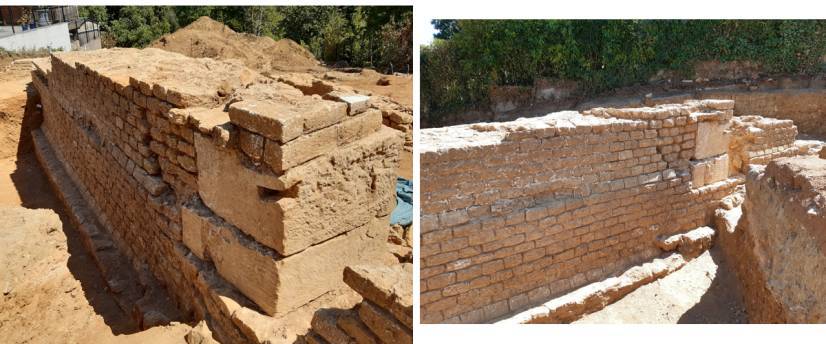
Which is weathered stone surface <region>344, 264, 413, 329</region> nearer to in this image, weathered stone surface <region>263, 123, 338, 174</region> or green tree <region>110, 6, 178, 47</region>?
weathered stone surface <region>263, 123, 338, 174</region>

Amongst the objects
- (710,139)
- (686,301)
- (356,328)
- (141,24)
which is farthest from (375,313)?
(141,24)

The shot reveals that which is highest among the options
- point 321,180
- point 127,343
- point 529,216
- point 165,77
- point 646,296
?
point 165,77

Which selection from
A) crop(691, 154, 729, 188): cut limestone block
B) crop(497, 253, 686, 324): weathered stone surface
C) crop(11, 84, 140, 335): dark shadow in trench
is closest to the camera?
crop(11, 84, 140, 335): dark shadow in trench

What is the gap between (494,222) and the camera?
543cm

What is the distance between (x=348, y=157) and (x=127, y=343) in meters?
2.23

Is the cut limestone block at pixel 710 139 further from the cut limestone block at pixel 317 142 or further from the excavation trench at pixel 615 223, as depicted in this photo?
the cut limestone block at pixel 317 142

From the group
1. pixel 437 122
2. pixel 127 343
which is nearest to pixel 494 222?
pixel 127 343

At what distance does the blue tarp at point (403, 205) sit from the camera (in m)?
6.20

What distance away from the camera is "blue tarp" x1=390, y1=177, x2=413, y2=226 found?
6.20 m

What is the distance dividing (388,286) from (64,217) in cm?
650

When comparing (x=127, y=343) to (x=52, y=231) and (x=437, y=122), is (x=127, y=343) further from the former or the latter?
(x=437, y=122)

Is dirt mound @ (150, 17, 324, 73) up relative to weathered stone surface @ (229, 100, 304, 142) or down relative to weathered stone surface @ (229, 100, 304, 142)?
down

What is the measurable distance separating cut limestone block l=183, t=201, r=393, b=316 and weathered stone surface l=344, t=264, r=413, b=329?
70cm

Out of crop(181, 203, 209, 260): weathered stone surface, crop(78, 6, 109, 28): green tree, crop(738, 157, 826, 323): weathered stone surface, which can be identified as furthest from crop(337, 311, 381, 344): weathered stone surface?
crop(78, 6, 109, 28): green tree
